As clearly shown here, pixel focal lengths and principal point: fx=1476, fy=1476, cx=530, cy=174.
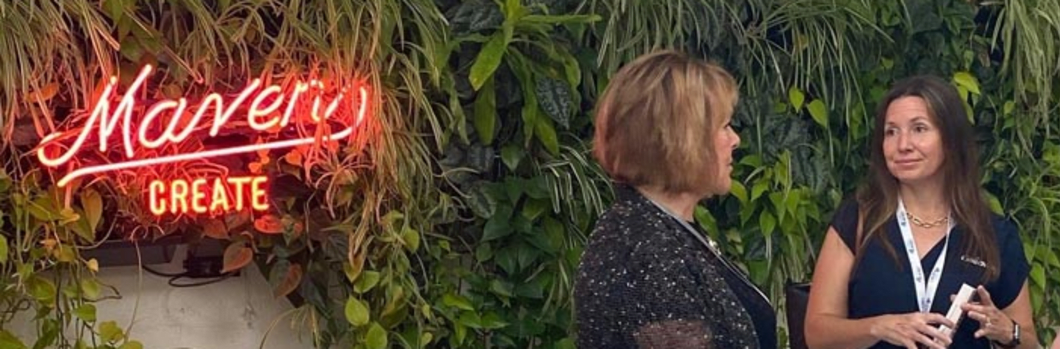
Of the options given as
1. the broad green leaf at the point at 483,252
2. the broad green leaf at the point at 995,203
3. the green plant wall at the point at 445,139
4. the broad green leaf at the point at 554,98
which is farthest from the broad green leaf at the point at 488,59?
the broad green leaf at the point at 995,203

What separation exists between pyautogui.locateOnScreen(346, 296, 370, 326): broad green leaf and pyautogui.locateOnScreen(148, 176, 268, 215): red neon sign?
278 mm

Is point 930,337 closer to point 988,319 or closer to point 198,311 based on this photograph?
point 988,319

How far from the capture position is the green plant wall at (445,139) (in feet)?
9.50

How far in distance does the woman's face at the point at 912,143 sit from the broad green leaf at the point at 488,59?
2.74 ft

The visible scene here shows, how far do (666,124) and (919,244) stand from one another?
932 mm

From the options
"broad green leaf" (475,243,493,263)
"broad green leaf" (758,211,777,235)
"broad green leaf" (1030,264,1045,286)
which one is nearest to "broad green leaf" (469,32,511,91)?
"broad green leaf" (475,243,493,263)

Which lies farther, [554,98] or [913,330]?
[554,98]

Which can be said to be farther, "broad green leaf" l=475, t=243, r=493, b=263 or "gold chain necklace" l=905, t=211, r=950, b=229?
"broad green leaf" l=475, t=243, r=493, b=263

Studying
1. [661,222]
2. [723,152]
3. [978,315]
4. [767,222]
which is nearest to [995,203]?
[767,222]

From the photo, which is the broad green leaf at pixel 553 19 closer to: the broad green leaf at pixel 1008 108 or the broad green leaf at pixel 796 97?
the broad green leaf at pixel 796 97

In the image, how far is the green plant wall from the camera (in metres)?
2.89

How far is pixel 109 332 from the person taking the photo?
2996mm

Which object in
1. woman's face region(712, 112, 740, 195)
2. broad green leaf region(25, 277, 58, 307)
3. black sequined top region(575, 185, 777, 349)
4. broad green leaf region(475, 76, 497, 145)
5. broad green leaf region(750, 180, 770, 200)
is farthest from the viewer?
broad green leaf region(750, 180, 770, 200)

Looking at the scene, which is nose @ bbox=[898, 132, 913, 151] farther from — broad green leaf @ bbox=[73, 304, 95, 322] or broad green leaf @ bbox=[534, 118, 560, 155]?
broad green leaf @ bbox=[73, 304, 95, 322]
